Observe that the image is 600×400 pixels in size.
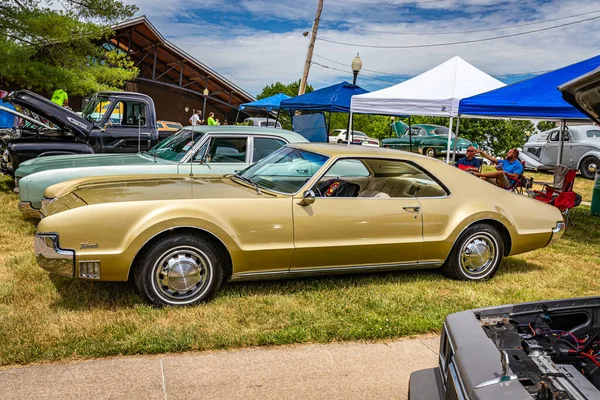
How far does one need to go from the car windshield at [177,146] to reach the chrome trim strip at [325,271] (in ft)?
10.0

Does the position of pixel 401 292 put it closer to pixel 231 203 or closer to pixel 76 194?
pixel 231 203

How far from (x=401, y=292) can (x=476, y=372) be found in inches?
119

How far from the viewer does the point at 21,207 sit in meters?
6.52

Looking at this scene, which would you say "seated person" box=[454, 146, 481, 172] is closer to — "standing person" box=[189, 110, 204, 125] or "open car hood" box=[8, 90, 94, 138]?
"standing person" box=[189, 110, 204, 125]

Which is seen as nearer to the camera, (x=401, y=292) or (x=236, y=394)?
(x=236, y=394)

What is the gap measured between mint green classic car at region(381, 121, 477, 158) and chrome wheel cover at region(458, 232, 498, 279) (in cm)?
1758

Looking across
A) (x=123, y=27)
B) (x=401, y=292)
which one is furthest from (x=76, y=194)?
(x=123, y=27)

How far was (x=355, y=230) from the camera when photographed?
15.3ft

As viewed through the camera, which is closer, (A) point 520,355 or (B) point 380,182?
(A) point 520,355

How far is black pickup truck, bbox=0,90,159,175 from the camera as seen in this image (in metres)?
8.36

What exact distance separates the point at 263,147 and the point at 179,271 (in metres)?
3.47

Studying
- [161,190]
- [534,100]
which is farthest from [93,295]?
[534,100]

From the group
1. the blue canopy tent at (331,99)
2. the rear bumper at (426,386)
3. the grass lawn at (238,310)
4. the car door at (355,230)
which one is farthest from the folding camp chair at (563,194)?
the rear bumper at (426,386)

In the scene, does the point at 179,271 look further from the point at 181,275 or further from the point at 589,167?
the point at 589,167
